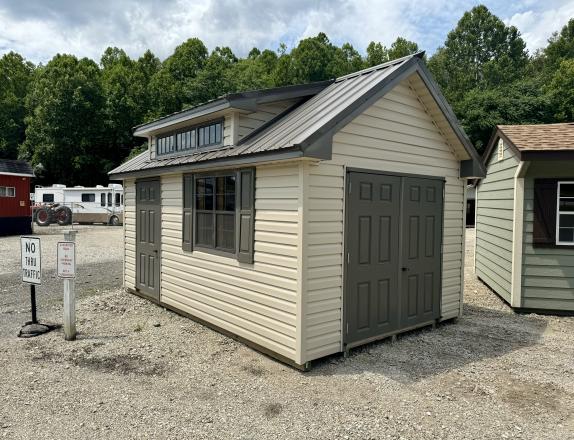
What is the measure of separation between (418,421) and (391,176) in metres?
3.07

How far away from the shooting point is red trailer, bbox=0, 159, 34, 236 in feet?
61.1

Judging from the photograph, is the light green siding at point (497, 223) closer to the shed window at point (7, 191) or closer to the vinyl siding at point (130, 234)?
the vinyl siding at point (130, 234)

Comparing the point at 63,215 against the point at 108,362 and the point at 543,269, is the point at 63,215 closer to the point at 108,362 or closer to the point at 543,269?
the point at 108,362

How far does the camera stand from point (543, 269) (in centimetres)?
726

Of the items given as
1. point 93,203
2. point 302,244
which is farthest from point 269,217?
point 93,203

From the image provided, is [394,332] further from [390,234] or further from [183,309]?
[183,309]

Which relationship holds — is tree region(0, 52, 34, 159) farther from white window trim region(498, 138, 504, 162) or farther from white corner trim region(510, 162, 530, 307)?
white corner trim region(510, 162, 530, 307)

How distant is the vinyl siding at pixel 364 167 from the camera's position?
469 cm

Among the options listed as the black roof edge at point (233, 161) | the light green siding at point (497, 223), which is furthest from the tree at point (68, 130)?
the light green siding at point (497, 223)

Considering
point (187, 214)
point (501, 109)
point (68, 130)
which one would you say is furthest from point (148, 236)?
point (501, 109)

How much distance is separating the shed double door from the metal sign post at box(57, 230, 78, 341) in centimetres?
365

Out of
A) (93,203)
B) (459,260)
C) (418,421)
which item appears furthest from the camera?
(93,203)

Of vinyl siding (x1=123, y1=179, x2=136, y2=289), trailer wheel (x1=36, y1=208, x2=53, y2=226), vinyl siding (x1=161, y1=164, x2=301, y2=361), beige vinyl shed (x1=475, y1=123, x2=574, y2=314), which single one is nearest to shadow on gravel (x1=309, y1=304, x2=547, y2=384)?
beige vinyl shed (x1=475, y1=123, x2=574, y2=314)

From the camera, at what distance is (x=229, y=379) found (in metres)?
4.46
